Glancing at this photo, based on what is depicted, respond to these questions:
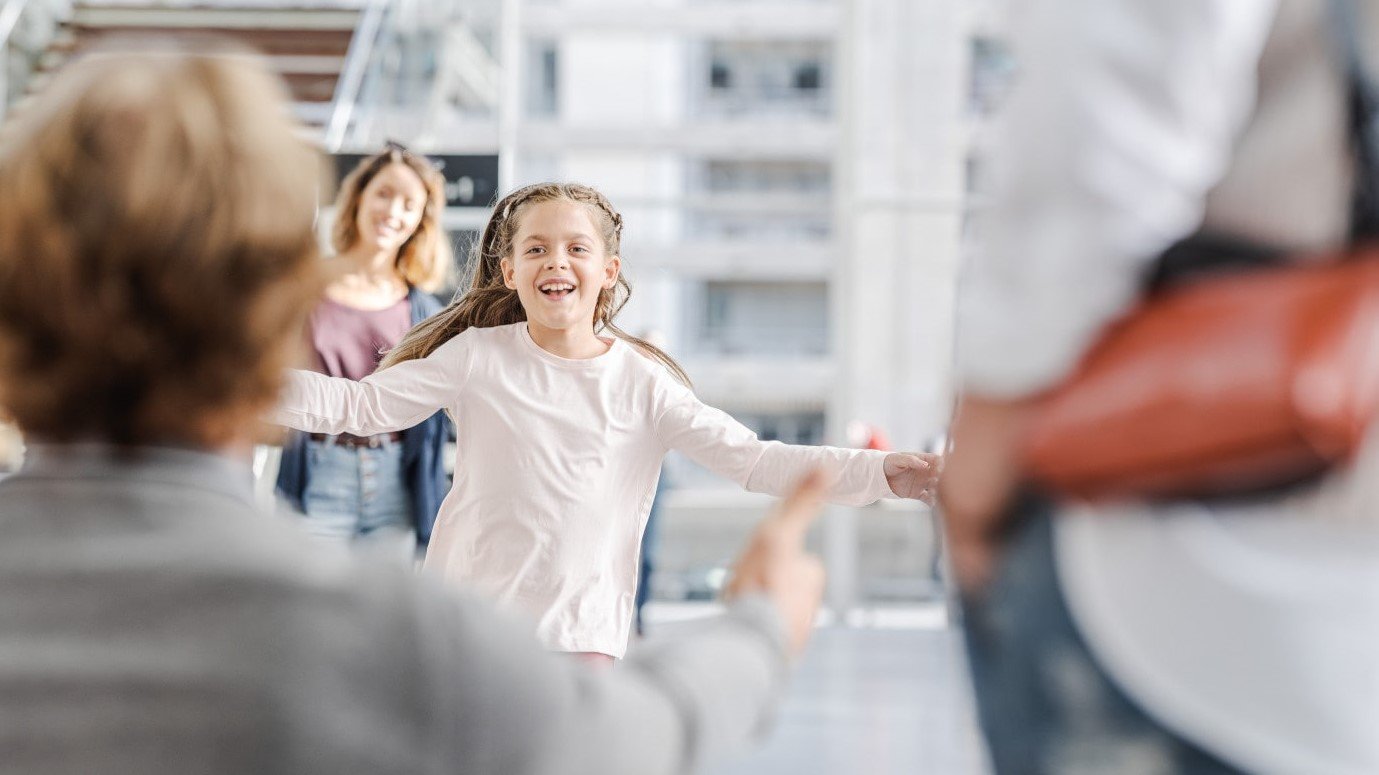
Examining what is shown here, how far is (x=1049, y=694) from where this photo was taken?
0.98 meters

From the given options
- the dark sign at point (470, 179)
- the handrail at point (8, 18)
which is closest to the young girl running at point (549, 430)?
the dark sign at point (470, 179)

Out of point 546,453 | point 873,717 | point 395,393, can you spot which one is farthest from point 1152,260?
point 873,717

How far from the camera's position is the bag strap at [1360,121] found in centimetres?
92

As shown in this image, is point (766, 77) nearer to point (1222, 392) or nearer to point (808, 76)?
point (808, 76)

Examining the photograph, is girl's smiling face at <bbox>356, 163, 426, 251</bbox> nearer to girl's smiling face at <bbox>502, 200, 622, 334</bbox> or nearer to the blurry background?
the blurry background

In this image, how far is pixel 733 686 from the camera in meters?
1.03

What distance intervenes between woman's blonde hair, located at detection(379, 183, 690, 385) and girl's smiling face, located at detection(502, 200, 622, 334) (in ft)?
0.11

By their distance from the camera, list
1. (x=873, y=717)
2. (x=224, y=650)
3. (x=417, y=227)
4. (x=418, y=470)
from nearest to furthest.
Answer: (x=224, y=650), (x=418, y=470), (x=417, y=227), (x=873, y=717)

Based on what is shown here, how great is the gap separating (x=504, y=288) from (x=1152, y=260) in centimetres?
212

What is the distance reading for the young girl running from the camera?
2.55 meters

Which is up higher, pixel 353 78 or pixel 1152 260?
pixel 353 78

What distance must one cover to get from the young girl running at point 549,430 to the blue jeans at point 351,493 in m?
1.01

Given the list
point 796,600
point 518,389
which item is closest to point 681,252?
point 518,389

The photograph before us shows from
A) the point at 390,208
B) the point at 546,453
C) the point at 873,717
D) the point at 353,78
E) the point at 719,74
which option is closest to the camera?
the point at 546,453
